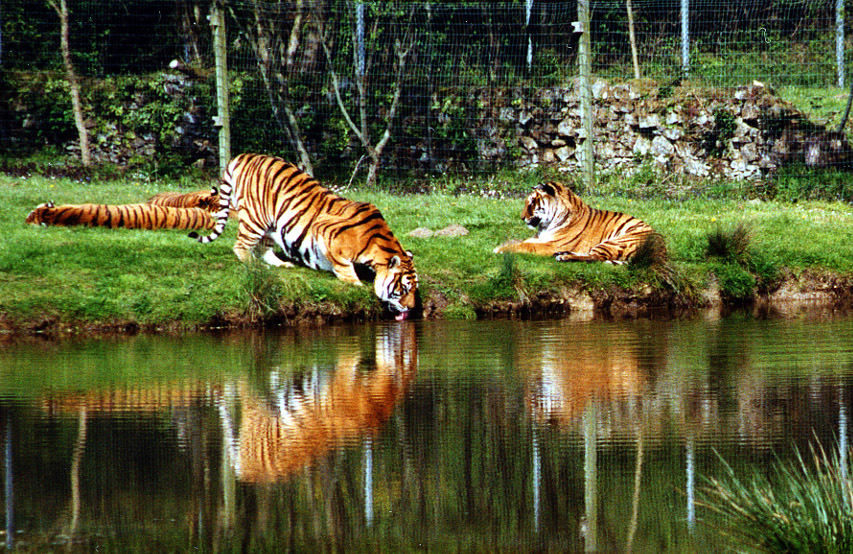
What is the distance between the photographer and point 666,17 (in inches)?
814

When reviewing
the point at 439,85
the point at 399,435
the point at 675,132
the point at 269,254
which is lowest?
the point at 399,435

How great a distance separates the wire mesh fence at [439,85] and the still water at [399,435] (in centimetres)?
1016

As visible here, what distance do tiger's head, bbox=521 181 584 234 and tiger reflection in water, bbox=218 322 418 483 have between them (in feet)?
19.3

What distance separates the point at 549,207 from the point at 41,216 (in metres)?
6.56

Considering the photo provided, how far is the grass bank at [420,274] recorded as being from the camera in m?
11.3

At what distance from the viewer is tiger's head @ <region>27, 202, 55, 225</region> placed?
13891mm

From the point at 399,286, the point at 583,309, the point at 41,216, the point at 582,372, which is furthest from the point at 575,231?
the point at 41,216

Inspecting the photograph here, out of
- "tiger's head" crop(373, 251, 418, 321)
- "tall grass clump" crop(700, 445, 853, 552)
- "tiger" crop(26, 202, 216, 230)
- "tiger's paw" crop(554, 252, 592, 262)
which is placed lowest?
"tall grass clump" crop(700, 445, 853, 552)

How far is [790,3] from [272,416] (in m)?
15.7

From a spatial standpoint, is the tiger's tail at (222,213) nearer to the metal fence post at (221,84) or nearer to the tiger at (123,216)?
the tiger at (123,216)

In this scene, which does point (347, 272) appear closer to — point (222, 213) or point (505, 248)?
point (222, 213)

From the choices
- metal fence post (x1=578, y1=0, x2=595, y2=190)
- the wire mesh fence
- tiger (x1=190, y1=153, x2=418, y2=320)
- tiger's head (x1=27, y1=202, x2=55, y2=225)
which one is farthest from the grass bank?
the wire mesh fence

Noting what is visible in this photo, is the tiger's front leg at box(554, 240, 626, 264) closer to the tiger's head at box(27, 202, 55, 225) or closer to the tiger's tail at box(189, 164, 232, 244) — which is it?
the tiger's tail at box(189, 164, 232, 244)

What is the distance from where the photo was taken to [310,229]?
13.1 m
